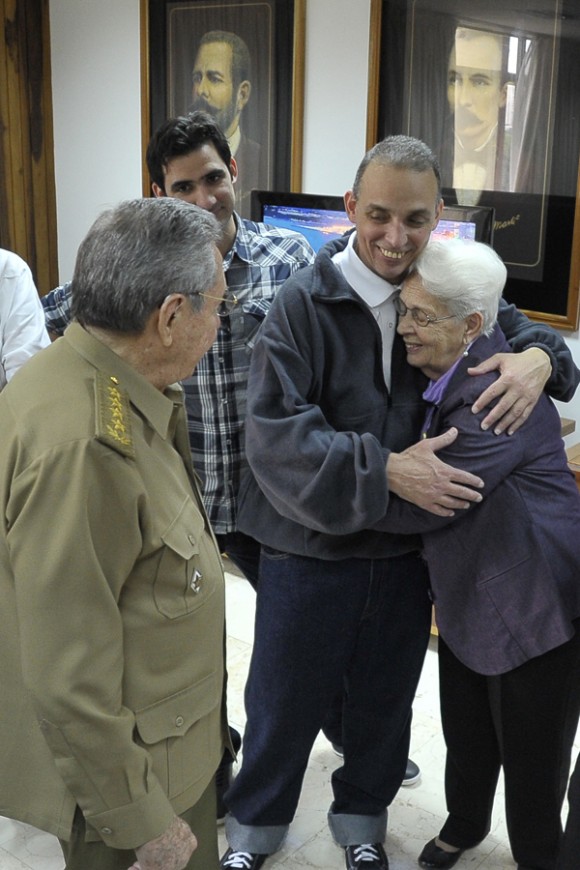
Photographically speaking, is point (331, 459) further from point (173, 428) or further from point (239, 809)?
point (239, 809)


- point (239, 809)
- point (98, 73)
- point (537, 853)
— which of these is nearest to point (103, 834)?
point (239, 809)

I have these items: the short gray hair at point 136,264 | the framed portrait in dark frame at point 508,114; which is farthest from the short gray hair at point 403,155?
the framed portrait in dark frame at point 508,114

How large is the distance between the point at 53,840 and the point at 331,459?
4.10 feet

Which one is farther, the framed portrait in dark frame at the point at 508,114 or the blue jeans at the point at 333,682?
the framed portrait in dark frame at the point at 508,114

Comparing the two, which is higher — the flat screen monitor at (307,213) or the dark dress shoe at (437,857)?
the flat screen monitor at (307,213)

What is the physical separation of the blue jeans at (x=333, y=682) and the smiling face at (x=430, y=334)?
1.36 ft

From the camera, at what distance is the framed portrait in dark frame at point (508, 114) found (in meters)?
3.32

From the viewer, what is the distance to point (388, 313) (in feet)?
6.06

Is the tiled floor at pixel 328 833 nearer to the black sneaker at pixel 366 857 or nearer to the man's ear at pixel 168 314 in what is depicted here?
the black sneaker at pixel 366 857

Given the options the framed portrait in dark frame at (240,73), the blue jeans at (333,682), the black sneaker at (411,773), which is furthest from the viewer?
the framed portrait in dark frame at (240,73)

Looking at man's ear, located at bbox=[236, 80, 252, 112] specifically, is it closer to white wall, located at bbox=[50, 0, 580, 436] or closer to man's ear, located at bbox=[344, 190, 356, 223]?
white wall, located at bbox=[50, 0, 580, 436]

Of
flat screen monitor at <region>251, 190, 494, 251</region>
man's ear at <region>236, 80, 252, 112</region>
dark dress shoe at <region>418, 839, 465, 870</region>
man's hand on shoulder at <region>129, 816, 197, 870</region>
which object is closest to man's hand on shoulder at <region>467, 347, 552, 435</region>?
man's hand on shoulder at <region>129, 816, 197, 870</region>

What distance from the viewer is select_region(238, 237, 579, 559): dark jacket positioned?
67.4 inches

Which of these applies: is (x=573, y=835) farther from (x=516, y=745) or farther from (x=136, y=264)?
(x=136, y=264)
